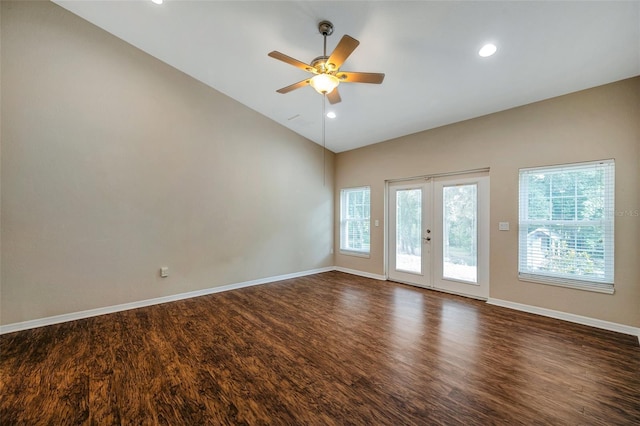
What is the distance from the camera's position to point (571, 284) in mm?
3225

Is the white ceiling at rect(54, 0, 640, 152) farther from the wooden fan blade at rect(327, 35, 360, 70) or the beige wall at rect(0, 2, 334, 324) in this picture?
the wooden fan blade at rect(327, 35, 360, 70)

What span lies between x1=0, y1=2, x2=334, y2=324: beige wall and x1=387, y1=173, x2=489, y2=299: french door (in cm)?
260

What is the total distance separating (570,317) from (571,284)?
0.41 metres

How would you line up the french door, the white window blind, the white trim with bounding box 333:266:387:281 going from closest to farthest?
the french door, the white trim with bounding box 333:266:387:281, the white window blind

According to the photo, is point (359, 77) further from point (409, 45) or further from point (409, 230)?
point (409, 230)

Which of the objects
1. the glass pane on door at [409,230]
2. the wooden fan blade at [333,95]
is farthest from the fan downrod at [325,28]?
the glass pane on door at [409,230]

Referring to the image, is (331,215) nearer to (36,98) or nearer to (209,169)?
(209,169)

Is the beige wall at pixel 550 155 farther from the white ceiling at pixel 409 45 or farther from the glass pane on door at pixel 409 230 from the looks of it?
the glass pane on door at pixel 409 230

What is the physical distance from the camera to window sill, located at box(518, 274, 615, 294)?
3012mm

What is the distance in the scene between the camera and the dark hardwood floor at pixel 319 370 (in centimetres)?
171

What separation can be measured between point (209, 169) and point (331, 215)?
9.89 feet

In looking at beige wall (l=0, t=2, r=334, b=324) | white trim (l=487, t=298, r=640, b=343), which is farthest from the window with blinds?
beige wall (l=0, t=2, r=334, b=324)

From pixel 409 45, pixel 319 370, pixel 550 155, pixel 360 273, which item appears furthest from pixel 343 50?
pixel 360 273

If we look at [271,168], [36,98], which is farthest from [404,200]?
[36,98]
